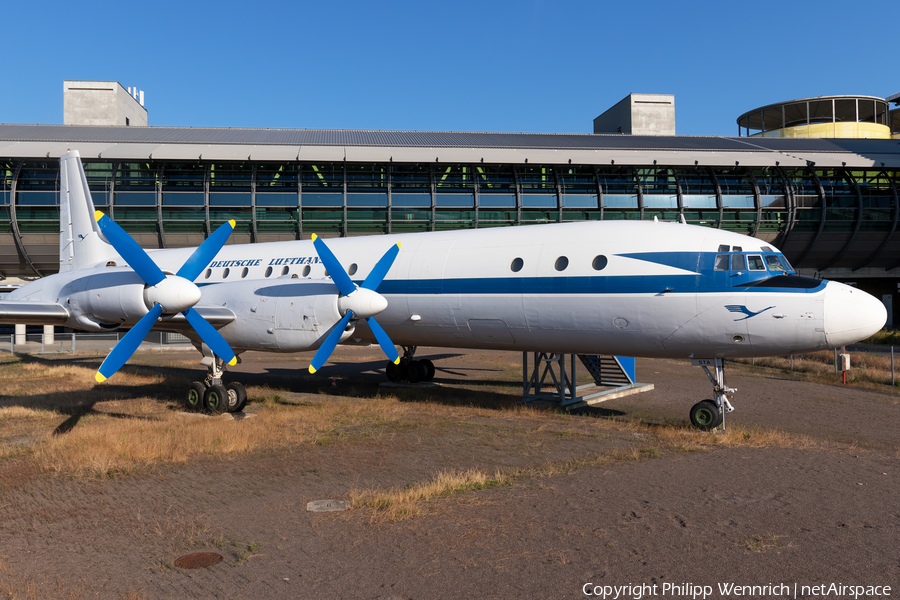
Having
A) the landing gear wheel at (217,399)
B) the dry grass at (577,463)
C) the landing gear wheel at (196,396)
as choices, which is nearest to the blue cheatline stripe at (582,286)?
the dry grass at (577,463)

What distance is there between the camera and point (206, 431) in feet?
47.1

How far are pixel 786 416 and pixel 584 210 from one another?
22.3 m

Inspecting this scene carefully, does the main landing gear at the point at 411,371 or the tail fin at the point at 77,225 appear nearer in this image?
the tail fin at the point at 77,225

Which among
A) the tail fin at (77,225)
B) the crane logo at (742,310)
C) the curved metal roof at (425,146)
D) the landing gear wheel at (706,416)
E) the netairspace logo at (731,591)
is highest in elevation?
the curved metal roof at (425,146)

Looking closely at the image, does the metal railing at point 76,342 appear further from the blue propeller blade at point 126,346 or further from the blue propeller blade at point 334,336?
the blue propeller blade at point 334,336

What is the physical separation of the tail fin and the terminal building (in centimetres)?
1528

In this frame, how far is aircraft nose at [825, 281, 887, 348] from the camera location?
12922 millimetres

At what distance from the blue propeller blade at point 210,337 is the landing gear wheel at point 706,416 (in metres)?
11.1

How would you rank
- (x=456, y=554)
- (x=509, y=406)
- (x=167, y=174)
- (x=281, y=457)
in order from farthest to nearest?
1. (x=167, y=174)
2. (x=509, y=406)
3. (x=281, y=457)
4. (x=456, y=554)

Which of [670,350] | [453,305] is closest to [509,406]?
[453,305]

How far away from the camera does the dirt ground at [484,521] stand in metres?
6.74

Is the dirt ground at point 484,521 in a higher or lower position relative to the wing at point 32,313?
lower

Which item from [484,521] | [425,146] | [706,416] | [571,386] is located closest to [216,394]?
[571,386]

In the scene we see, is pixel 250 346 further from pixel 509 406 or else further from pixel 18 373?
pixel 18 373
